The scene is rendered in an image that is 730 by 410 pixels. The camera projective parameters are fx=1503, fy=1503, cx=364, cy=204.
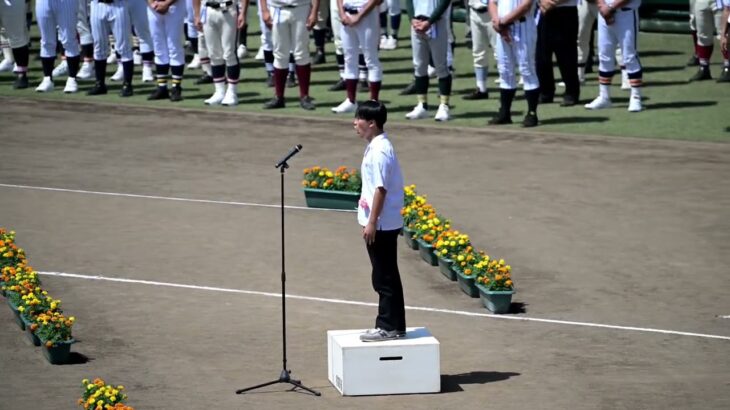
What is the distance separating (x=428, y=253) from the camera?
14.5 meters

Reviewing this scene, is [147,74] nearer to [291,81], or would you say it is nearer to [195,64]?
[195,64]

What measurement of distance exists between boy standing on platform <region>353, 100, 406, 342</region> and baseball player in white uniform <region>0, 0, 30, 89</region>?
14.5m

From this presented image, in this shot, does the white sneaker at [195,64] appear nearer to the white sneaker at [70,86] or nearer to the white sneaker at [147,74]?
the white sneaker at [147,74]

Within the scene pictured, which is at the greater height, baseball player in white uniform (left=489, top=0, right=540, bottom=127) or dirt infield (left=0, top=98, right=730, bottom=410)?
baseball player in white uniform (left=489, top=0, right=540, bottom=127)

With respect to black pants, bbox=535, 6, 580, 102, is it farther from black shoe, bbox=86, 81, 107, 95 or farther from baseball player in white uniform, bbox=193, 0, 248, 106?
black shoe, bbox=86, 81, 107, 95

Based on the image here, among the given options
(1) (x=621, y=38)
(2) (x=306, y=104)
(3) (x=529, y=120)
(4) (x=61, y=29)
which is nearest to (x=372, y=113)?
(3) (x=529, y=120)

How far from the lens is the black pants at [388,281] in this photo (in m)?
10.9

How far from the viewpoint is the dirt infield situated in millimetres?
10883

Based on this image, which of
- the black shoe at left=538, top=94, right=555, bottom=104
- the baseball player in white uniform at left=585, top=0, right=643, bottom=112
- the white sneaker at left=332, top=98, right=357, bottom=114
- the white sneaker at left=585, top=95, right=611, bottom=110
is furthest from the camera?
the black shoe at left=538, top=94, right=555, bottom=104

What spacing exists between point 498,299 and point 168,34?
456 inches

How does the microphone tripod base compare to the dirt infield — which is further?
the dirt infield

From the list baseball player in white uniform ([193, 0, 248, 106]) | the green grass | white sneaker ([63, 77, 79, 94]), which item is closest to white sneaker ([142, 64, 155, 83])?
the green grass

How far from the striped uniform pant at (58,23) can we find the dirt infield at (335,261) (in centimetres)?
231

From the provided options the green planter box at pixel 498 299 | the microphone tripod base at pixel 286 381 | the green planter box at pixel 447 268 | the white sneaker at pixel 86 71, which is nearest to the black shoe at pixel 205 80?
the white sneaker at pixel 86 71
